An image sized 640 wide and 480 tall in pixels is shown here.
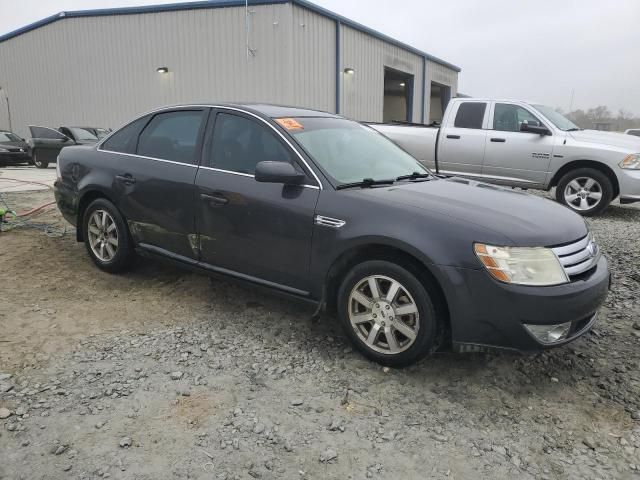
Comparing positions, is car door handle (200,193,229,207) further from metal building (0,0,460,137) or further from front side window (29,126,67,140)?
front side window (29,126,67,140)

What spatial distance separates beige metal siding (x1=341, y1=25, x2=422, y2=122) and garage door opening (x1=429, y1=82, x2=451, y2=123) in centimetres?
660

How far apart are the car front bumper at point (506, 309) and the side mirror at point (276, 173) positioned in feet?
3.83

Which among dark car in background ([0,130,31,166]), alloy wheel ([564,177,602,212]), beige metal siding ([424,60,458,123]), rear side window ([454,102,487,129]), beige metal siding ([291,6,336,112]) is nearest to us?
alloy wheel ([564,177,602,212])

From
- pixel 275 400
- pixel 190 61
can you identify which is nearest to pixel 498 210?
pixel 275 400

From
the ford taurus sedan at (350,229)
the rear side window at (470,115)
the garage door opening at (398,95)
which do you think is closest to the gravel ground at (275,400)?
the ford taurus sedan at (350,229)

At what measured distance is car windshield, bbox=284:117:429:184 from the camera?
346 cm

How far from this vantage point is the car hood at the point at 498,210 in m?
2.74

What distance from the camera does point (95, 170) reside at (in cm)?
452

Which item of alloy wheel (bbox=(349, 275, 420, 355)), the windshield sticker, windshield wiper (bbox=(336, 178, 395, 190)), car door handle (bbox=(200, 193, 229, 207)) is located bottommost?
alloy wheel (bbox=(349, 275, 420, 355))

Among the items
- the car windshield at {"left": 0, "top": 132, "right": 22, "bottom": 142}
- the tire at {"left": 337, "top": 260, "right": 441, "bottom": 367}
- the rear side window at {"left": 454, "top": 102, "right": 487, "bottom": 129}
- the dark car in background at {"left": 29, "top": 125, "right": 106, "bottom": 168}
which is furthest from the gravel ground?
the car windshield at {"left": 0, "top": 132, "right": 22, "bottom": 142}

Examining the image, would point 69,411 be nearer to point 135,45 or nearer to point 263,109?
point 263,109

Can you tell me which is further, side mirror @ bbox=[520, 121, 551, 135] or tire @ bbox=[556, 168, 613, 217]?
side mirror @ bbox=[520, 121, 551, 135]

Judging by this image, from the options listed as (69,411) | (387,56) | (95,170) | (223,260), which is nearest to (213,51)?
(387,56)

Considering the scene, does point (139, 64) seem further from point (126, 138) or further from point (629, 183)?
point (629, 183)
